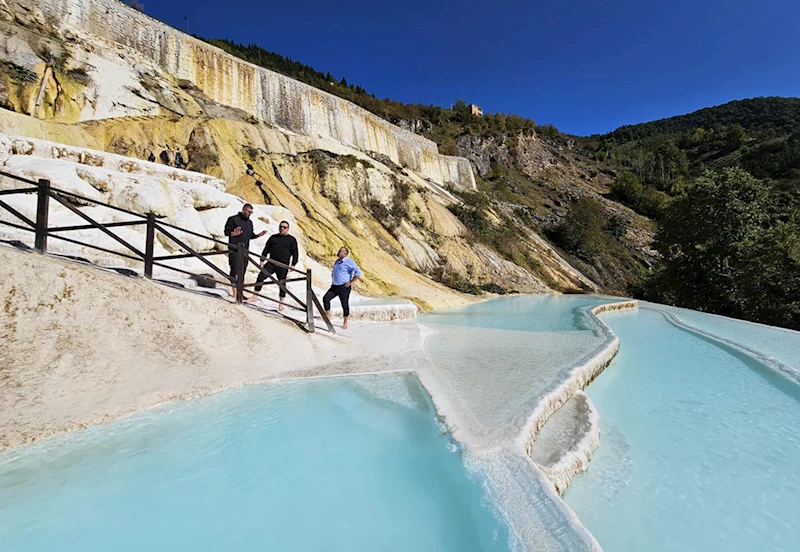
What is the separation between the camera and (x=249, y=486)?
2873 mm

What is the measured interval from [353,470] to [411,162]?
104ft

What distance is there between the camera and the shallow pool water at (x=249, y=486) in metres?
2.38

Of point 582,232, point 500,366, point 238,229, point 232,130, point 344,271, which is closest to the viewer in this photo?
point 500,366

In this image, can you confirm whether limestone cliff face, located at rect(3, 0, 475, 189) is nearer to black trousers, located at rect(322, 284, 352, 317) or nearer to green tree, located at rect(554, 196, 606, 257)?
black trousers, located at rect(322, 284, 352, 317)

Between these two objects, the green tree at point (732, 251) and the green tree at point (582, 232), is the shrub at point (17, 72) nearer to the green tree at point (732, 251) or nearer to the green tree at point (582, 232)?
the green tree at point (732, 251)

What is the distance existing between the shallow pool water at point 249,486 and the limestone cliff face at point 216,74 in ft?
49.9

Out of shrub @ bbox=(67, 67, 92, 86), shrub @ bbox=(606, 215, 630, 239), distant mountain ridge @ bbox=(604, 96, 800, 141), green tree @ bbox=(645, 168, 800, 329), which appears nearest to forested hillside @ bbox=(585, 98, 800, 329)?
green tree @ bbox=(645, 168, 800, 329)

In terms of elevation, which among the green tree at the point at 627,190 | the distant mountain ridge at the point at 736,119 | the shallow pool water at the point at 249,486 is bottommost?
the shallow pool water at the point at 249,486

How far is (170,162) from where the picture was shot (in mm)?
14828

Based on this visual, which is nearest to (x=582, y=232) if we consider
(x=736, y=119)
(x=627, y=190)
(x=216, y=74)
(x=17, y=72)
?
(x=627, y=190)

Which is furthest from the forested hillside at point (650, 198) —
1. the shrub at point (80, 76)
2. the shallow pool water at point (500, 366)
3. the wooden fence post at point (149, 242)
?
the shrub at point (80, 76)

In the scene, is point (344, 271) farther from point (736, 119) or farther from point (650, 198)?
point (736, 119)

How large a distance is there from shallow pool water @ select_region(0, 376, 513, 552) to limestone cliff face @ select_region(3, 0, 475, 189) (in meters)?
15.2

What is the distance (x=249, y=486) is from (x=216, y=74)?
21.4 m
